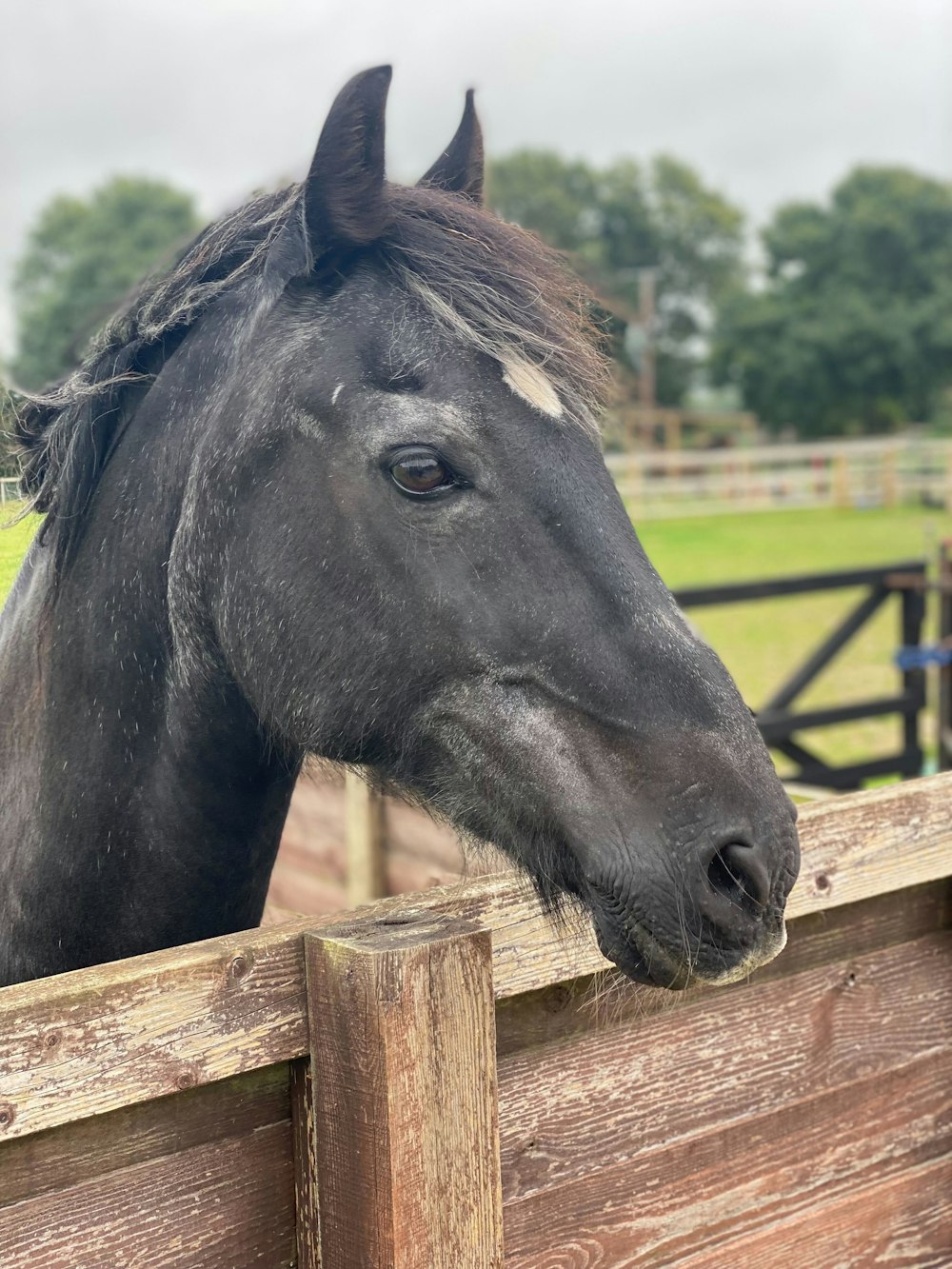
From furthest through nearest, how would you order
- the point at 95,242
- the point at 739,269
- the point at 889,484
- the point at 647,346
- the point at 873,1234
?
1. the point at 739,269
2. the point at 95,242
3. the point at 647,346
4. the point at 889,484
5. the point at 873,1234

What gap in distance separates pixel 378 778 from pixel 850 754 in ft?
27.6

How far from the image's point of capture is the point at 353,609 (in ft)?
5.82

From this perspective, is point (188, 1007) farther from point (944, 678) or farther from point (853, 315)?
point (853, 315)

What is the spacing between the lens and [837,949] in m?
1.95

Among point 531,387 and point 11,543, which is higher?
point 531,387

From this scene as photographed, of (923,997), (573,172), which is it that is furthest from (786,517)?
(573,172)

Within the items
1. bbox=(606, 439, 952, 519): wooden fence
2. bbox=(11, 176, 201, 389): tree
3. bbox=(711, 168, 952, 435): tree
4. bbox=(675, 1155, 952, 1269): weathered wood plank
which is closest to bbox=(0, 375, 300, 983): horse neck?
bbox=(675, 1155, 952, 1269): weathered wood plank

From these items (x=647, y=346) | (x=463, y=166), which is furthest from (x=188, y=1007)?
(x=647, y=346)

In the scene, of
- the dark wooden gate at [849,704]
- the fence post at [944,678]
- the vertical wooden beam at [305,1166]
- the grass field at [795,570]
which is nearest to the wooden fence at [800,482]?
the grass field at [795,570]

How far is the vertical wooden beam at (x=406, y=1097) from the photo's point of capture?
4.23 ft

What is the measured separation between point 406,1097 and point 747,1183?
79cm

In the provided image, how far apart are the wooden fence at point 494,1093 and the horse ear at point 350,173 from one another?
1059 mm

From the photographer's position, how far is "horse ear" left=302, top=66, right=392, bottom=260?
1.74 meters

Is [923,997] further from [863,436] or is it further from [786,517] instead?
[863,436]
